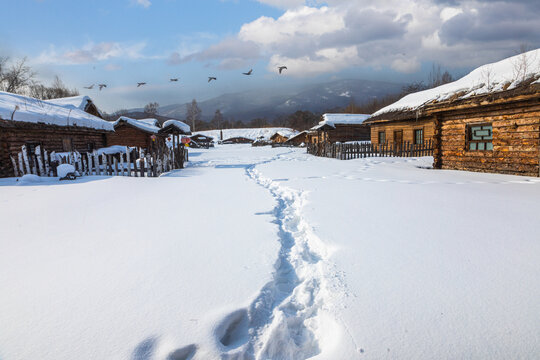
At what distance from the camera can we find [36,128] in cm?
1293

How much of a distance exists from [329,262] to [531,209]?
4.43m

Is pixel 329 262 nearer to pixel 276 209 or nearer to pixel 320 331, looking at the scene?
pixel 320 331

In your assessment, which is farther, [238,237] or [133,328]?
[238,237]

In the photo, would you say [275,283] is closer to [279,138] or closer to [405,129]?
[405,129]

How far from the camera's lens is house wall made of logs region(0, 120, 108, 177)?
39.2 feet

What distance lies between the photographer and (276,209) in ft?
18.3

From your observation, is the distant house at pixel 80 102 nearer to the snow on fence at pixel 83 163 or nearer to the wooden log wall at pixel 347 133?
the snow on fence at pixel 83 163

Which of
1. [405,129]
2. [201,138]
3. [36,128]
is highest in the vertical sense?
[201,138]

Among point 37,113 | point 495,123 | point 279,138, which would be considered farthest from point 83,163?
point 279,138

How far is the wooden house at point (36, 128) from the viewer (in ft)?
39.2

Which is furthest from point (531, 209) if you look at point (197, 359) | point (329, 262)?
point (197, 359)

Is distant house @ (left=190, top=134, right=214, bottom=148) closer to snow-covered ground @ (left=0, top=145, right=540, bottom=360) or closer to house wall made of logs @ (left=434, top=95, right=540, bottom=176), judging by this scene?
house wall made of logs @ (left=434, top=95, right=540, bottom=176)

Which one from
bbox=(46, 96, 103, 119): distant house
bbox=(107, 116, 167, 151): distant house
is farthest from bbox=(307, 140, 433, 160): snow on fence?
bbox=(46, 96, 103, 119): distant house

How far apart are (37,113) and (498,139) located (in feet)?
63.7
